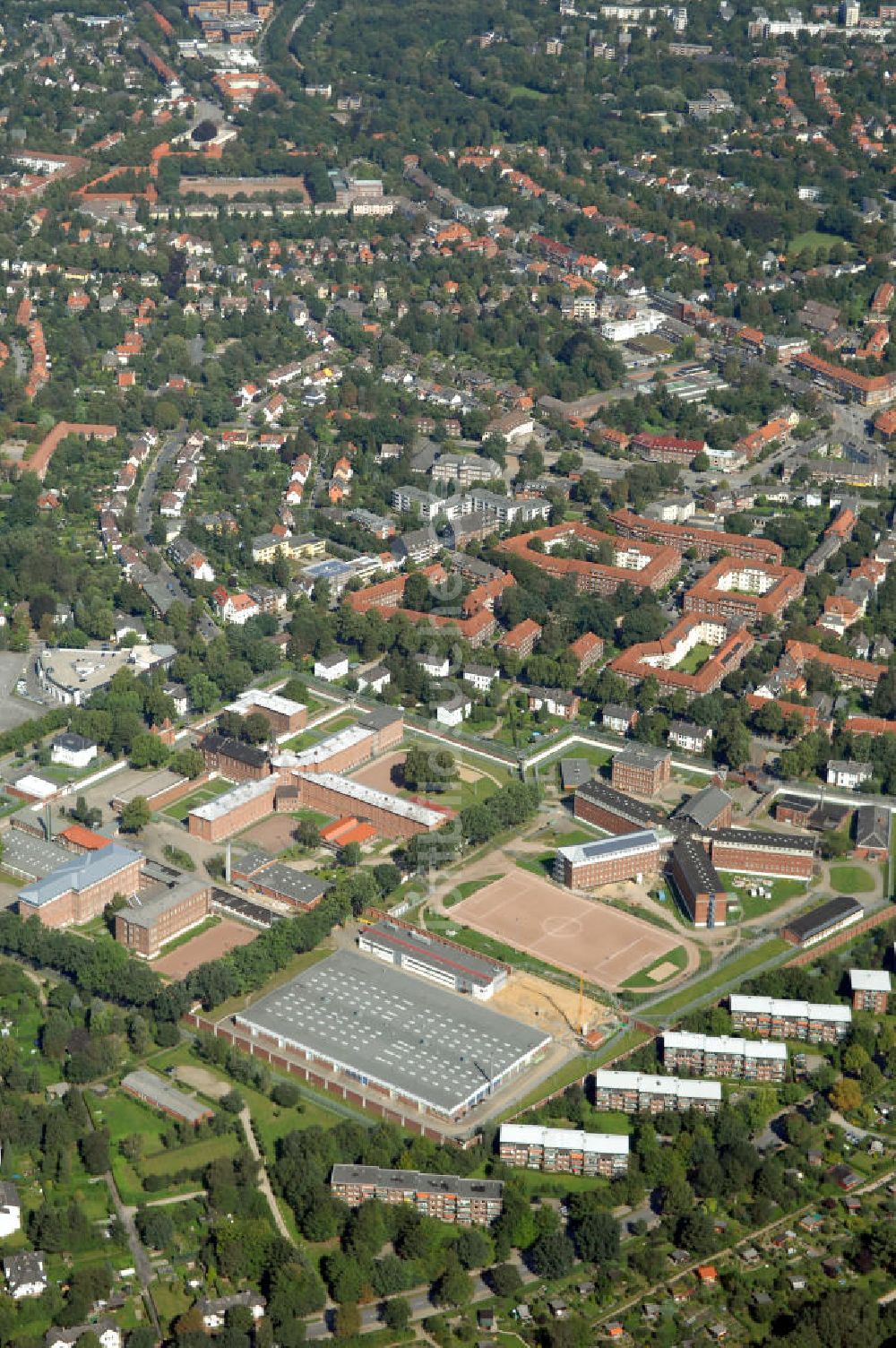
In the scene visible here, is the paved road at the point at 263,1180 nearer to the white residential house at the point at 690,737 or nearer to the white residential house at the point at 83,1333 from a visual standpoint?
the white residential house at the point at 83,1333

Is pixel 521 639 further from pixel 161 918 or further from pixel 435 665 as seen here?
pixel 161 918

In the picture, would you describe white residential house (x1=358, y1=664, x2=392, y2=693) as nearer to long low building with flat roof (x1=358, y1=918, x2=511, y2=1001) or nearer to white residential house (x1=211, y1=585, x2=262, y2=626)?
white residential house (x1=211, y1=585, x2=262, y2=626)

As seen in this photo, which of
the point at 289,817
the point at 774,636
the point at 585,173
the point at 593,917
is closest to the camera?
the point at 593,917

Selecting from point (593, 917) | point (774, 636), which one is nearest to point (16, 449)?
point (774, 636)

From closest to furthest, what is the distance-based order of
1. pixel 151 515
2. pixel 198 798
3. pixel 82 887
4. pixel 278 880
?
pixel 82 887, pixel 278 880, pixel 198 798, pixel 151 515

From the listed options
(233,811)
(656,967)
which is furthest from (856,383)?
(656,967)

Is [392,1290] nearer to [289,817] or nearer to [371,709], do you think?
[289,817]

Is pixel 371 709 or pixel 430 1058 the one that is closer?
pixel 430 1058
